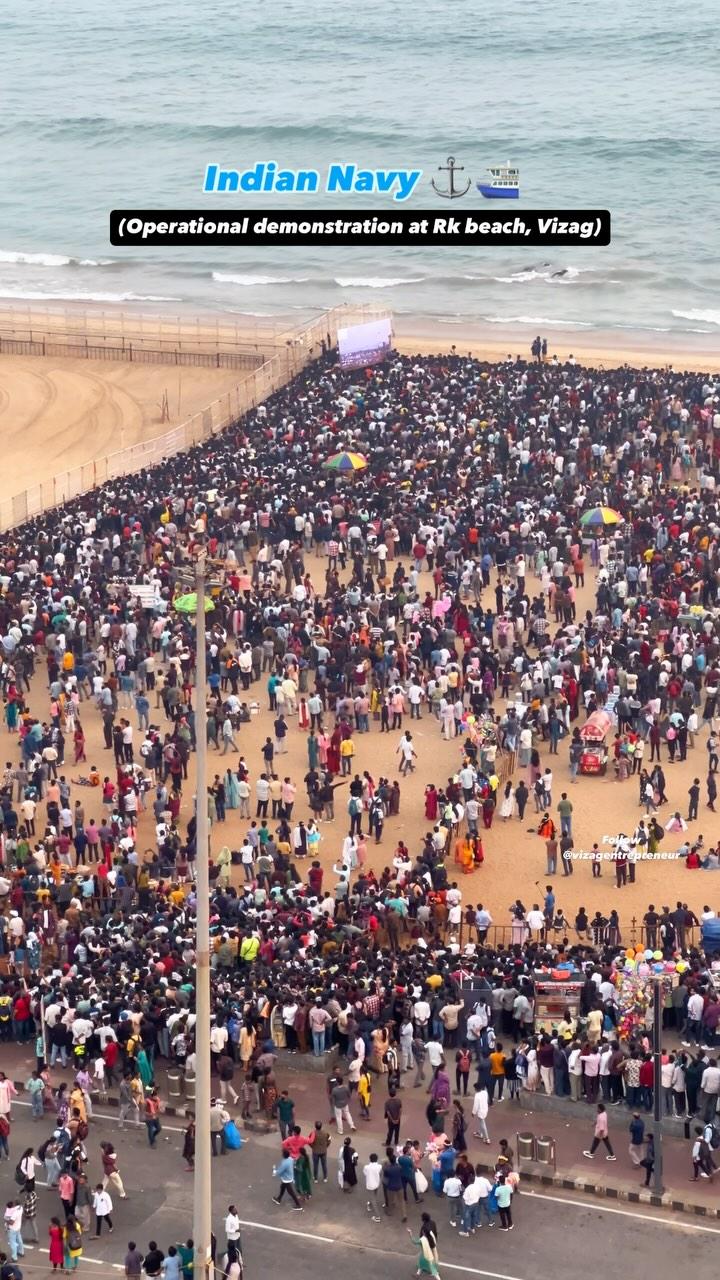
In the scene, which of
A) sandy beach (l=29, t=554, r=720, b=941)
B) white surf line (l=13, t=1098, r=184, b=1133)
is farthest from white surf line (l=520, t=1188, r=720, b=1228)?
sandy beach (l=29, t=554, r=720, b=941)

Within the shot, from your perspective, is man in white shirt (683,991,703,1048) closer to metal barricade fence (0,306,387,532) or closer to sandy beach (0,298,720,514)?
metal barricade fence (0,306,387,532)

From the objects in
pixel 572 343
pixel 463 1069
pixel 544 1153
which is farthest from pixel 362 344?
pixel 544 1153

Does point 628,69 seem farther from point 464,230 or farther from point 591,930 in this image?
point 591,930

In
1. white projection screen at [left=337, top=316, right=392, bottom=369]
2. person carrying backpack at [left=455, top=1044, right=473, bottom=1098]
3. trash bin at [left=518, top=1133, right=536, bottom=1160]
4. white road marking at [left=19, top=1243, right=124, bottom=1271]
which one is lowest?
white road marking at [left=19, top=1243, right=124, bottom=1271]

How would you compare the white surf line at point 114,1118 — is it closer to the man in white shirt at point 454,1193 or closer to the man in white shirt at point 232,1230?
the man in white shirt at point 232,1230

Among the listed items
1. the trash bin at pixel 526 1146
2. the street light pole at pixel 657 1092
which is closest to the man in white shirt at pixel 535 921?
the trash bin at pixel 526 1146

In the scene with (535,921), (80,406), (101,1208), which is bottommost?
(101,1208)

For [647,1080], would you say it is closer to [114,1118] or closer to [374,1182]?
[374,1182]
